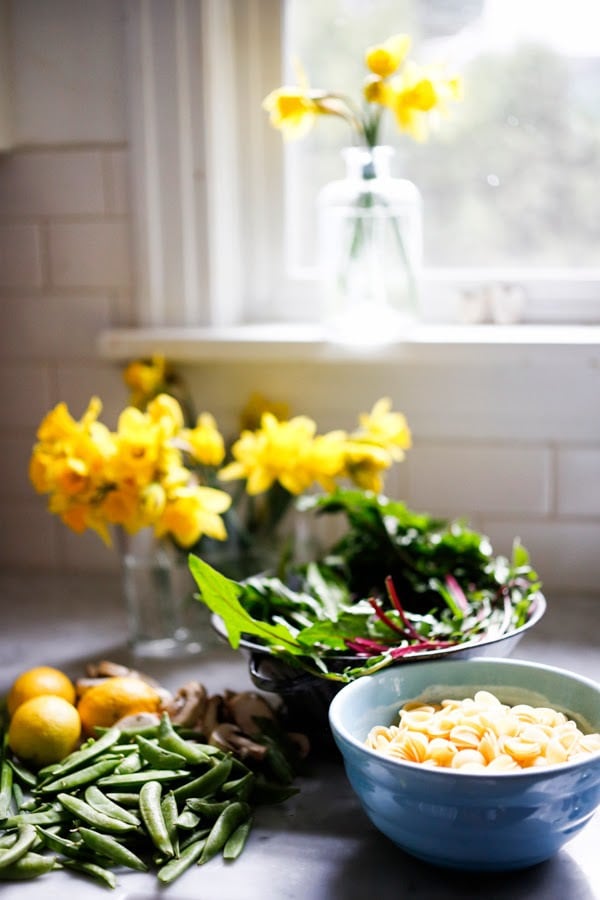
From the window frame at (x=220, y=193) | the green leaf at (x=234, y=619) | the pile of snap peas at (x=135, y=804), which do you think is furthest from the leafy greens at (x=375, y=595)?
the window frame at (x=220, y=193)

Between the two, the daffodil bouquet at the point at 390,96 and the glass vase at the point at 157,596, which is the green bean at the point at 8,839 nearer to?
the glass vase at the point at 157,596

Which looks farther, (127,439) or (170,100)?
(170,100)

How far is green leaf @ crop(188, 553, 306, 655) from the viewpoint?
89 centimetres

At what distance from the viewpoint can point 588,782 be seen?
72 centimetres

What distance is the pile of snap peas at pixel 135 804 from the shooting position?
0.79 m

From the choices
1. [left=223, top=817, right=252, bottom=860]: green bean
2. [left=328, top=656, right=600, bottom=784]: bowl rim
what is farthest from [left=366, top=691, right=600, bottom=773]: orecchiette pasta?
[left=223, top=817, right=252, bottom=860]: green bean

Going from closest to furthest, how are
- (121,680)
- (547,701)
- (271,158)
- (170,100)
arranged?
(547,701) → (121,680) → (170,100) → (271,158)

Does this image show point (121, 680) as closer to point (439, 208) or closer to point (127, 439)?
point (127, 439)

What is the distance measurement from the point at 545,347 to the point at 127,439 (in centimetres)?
50

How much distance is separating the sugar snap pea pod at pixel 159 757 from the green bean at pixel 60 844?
0.10 meters

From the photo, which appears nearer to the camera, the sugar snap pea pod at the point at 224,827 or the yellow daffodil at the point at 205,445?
the sugar snap pea pod at the point at 224,827

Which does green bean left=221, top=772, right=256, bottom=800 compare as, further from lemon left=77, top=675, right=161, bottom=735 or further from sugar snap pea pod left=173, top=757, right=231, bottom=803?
lemon left=77, top=675, right=161, bottom=735

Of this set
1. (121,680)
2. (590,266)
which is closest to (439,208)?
(590,266)

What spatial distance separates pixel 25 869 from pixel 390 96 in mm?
861
